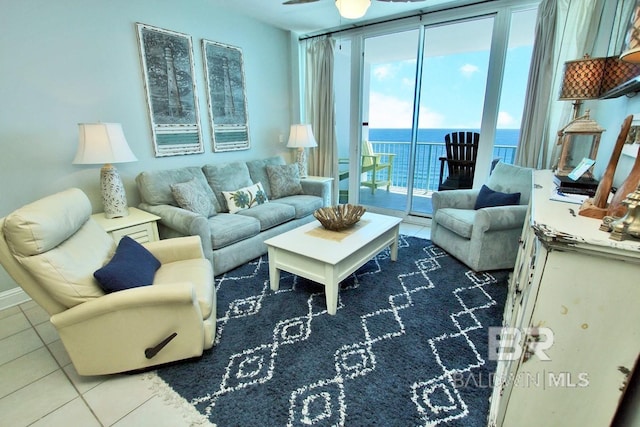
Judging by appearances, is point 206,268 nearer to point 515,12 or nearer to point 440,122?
point 440,122

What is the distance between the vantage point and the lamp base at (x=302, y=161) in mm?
4141

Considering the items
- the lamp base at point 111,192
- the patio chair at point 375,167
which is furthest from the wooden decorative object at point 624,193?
the patio chair at point 375,167

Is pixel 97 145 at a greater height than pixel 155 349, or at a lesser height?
greater

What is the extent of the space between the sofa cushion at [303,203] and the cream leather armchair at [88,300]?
1.83m

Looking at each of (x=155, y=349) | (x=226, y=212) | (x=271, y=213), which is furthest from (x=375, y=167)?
(x=155, y=349)

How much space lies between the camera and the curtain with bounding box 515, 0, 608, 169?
2.60m

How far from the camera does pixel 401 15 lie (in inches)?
137

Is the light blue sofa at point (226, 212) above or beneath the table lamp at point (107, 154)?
beneath

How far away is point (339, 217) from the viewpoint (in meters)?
2.46

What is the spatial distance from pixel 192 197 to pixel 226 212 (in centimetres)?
52

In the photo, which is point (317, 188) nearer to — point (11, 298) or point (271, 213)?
point (271, 213)

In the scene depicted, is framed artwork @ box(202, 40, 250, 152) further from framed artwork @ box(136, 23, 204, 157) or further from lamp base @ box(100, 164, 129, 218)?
lamp base @ box(100, 164, 129, 218)

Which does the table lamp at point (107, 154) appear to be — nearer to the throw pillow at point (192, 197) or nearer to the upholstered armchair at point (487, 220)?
the throw pillow at point (192, 197)

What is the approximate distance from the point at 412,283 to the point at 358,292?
0.49 m
